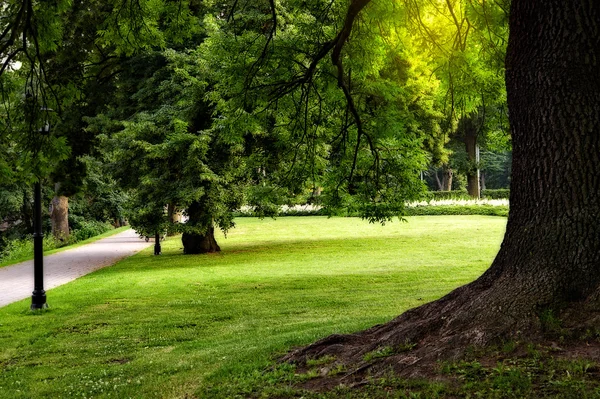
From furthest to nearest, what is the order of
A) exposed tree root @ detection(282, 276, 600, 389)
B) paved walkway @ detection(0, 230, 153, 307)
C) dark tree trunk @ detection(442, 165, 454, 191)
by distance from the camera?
dark tree trunk @ detection(442, 165, 454, 191), paved walkway @ detection(0, 230, 153, 307), exposed tree root @ detection(282, 276, 600, 389)

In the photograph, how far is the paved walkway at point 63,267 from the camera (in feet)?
51.4

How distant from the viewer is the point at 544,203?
4.91 meters

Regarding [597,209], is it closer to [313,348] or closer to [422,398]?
[422,398]

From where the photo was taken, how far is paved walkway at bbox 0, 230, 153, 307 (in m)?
15.7

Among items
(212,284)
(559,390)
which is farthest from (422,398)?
(212,284)

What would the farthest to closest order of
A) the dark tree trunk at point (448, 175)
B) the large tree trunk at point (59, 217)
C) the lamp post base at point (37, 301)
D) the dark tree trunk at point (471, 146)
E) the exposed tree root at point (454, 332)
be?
the dark tree trunk at point (448, 175)
the dark tree trunk at point (471, 146)
the large tree trunk at point (59, 217)
the lamp post base at point (37, 301)
the exposed tree root at point (454, 332)

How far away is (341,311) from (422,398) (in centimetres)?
675

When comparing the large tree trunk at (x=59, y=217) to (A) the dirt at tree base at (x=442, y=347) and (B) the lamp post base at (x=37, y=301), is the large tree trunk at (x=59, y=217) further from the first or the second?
(A) the dirt at tree base at (x=442, y=347)

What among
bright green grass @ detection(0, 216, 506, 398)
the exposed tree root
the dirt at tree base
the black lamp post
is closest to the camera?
the dirt at tree base

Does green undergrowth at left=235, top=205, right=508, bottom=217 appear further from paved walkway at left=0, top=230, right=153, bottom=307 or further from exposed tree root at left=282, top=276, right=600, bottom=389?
exposed tree root at left=282, top=276, right=600, bottom=389

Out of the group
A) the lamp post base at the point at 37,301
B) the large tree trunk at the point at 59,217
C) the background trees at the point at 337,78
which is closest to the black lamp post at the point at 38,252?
the lamp post base at the point at 37,301

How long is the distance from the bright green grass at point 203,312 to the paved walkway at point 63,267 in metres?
Answer: 0.91

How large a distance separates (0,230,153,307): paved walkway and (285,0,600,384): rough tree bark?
11.4 m

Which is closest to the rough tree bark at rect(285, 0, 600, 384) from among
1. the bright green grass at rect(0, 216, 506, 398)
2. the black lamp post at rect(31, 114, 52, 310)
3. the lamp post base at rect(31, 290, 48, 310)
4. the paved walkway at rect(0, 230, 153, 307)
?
the bright green grass at rect(0, 216, 506, 398)
